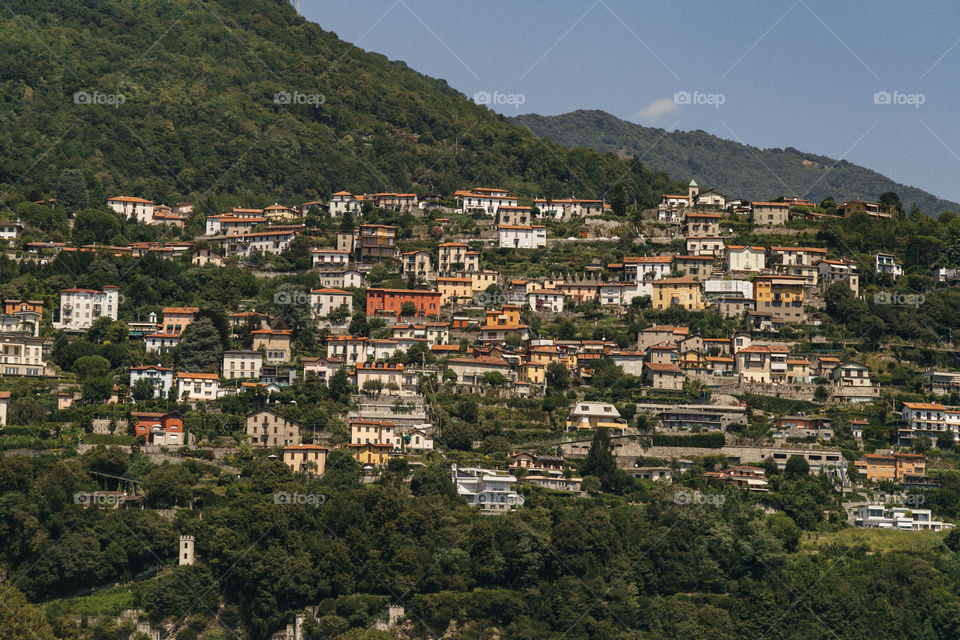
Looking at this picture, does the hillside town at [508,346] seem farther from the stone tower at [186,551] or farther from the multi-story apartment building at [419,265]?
the stone tower at [186,551]

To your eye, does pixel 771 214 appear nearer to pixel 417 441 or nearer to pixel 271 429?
pixel 417 441

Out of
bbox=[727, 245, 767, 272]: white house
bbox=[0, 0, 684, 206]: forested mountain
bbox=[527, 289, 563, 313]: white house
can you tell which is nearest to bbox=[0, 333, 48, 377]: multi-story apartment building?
bbox=[527, 289, 563, 313]: white house

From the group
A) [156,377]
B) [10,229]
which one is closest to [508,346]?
[156,377]

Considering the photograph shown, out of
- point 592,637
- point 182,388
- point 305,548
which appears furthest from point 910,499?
point 182,388

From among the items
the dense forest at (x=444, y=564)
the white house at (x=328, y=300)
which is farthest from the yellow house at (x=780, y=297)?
the dense forest at (x=444, y=564)

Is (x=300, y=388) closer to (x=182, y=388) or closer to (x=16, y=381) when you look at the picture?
(x=182, y=388)

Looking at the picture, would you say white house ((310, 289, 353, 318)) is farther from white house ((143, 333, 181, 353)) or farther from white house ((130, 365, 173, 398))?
white house ((130, 365, 173, 398))

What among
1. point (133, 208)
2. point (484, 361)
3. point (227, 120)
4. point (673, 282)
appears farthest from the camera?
point (227, 120)
